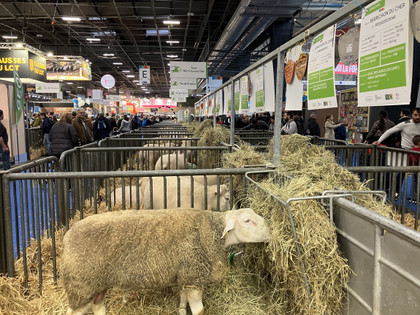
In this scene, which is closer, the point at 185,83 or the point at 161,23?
the point at 185,83

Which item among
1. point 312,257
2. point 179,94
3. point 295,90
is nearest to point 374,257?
point 312,257

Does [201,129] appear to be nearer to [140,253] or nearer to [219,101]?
[219,101]

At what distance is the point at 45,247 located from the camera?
3652 mm

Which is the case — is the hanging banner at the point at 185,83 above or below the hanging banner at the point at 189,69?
below

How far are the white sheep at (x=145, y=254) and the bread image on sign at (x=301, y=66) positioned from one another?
1054 mm

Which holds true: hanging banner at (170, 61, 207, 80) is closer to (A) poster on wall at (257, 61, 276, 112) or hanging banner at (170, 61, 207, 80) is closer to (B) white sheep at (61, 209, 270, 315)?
(A) poster on wall at (257, 61, 276, 112)

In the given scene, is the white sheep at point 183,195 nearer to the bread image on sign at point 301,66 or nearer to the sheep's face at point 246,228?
the sheep's face at point 246,228

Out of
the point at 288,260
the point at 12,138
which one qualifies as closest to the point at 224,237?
the point at 288,260

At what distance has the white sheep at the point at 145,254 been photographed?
236 centimetres

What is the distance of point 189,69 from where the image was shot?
15.2 metres

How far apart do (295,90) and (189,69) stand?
13.1m

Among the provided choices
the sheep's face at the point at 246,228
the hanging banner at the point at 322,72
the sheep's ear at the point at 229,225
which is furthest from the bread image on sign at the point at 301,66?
the sheep's ear at the point at 229,225

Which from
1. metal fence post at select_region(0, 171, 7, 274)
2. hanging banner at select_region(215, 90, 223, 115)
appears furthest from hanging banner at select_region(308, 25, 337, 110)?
hanging banner at select_region(215, 90, 223, 115)

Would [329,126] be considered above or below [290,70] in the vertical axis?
below
